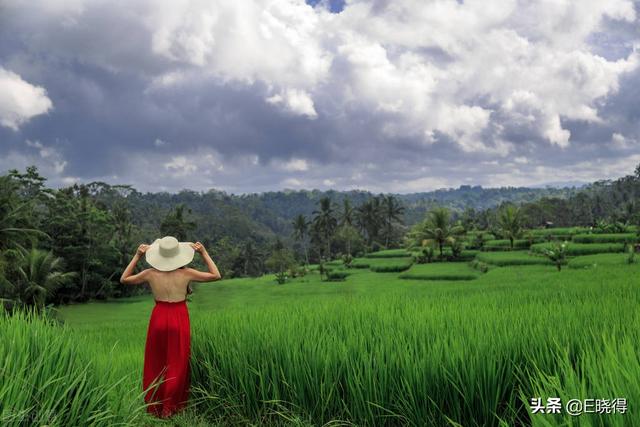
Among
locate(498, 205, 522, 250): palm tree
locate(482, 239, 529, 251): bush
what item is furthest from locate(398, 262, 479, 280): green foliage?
locate(482, 239, 529, 251): bush

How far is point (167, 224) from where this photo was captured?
1806 inches

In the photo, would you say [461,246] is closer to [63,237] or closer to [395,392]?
[63,237]

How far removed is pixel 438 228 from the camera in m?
35.8

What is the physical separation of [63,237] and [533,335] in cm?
4011

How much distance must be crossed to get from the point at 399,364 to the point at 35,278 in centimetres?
2743

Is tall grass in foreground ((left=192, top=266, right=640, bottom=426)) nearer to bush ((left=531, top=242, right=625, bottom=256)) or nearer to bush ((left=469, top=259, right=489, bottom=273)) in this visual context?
bush ((left=469, top=259, right=489, bottom=273))

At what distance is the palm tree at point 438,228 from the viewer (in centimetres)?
3562

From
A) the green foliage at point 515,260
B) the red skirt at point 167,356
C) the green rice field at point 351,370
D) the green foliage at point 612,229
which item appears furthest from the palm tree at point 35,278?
the green foliage at point 612,229

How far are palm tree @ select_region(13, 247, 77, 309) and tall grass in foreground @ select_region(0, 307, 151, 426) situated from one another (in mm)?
24561

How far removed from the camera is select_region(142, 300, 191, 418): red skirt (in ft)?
14.1

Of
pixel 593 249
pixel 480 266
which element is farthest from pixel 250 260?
pixel 593 249

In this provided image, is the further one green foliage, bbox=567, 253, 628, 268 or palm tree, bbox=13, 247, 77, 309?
palm tree, bbox=13, 247, 77, 309

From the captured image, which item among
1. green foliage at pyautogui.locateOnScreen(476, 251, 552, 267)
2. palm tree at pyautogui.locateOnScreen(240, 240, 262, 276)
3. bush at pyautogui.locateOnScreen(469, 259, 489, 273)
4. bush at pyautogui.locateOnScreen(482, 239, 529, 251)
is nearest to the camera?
green foliage at pyautogui.locateOnScreen(476, 251, 552, 267)

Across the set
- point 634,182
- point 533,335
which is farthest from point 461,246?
point 634,182
